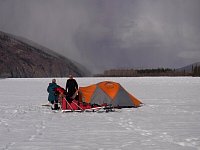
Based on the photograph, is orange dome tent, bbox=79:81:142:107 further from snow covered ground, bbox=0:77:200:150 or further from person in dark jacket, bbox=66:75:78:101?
snow covered ground, bbox=0:77:200:150

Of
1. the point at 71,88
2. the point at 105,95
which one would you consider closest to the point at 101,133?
the point at 71,88

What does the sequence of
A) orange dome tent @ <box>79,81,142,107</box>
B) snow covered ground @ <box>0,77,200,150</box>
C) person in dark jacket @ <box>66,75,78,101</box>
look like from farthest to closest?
orange dome tent @ <box>79,81,142,107</box> → person in dark jacket @ <box>66,75,78,101</box> → snow covered ground @ <box>0,77,200,150</box>

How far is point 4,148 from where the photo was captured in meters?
7.20

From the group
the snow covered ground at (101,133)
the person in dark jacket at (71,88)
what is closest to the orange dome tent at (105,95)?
the person in dark jacket at (71,88)

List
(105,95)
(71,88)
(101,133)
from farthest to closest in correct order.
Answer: (105,95)
(71,88)
(101,133)

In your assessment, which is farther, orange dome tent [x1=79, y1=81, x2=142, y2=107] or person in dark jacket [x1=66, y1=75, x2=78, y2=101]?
orange dome tent [x1=79, y1=81, x2=142, y2=107]

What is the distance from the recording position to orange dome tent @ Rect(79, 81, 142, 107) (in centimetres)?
1647

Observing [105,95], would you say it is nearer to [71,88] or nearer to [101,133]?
[71,88]

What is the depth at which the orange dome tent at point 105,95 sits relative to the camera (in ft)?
54.0

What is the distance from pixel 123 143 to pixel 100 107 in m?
7.45

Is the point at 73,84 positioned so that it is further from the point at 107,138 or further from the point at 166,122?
the point at 107,138

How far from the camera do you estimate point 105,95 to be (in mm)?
16500

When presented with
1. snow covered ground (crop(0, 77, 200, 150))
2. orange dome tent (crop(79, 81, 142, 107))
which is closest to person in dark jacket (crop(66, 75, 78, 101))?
orange dome tent (crop(79, 81, 142, 107))

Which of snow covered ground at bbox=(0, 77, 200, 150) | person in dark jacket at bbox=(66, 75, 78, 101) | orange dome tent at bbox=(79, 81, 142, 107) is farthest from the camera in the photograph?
orange dome tent at bbox=(79, 81, 142, 107)
